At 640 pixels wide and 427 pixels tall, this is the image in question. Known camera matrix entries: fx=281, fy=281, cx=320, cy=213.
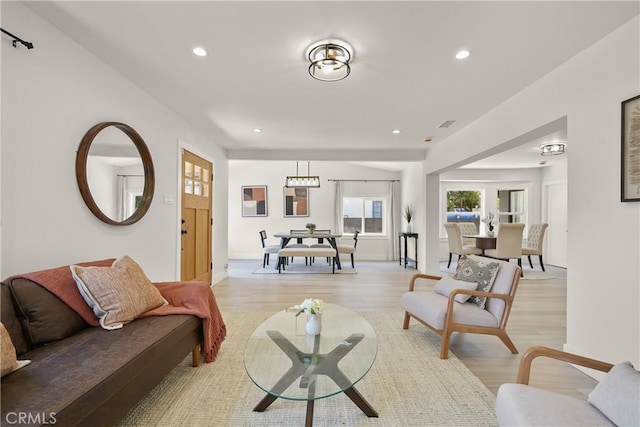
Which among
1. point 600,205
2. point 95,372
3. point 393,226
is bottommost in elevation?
point 95,372

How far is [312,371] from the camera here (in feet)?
4.80

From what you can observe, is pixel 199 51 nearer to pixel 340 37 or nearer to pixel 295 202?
pixel 340 37

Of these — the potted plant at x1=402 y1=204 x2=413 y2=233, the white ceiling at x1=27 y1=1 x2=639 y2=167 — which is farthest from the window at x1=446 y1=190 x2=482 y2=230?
the white ceiling at x1=27 y1=1 x2=639 y2=167

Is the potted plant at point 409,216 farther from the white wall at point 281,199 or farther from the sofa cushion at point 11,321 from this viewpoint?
the sofa cushion at point 11,321

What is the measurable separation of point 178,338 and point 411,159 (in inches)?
196

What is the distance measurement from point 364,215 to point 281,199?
7.67 feet

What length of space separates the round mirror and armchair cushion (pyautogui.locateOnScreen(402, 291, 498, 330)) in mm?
2797

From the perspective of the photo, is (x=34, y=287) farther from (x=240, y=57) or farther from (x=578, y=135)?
(x=578, y=135)

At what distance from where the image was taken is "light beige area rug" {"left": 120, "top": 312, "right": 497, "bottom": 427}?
5.14ft

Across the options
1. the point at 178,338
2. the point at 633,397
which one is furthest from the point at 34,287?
the point at 633,397

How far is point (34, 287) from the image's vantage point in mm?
1566

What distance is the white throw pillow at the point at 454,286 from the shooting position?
8.02ft

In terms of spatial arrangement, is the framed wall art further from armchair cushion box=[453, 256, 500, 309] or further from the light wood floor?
armchair cushion box=[453, 256, 500, 309]

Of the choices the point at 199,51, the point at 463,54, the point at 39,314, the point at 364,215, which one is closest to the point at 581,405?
the point at 463,54
